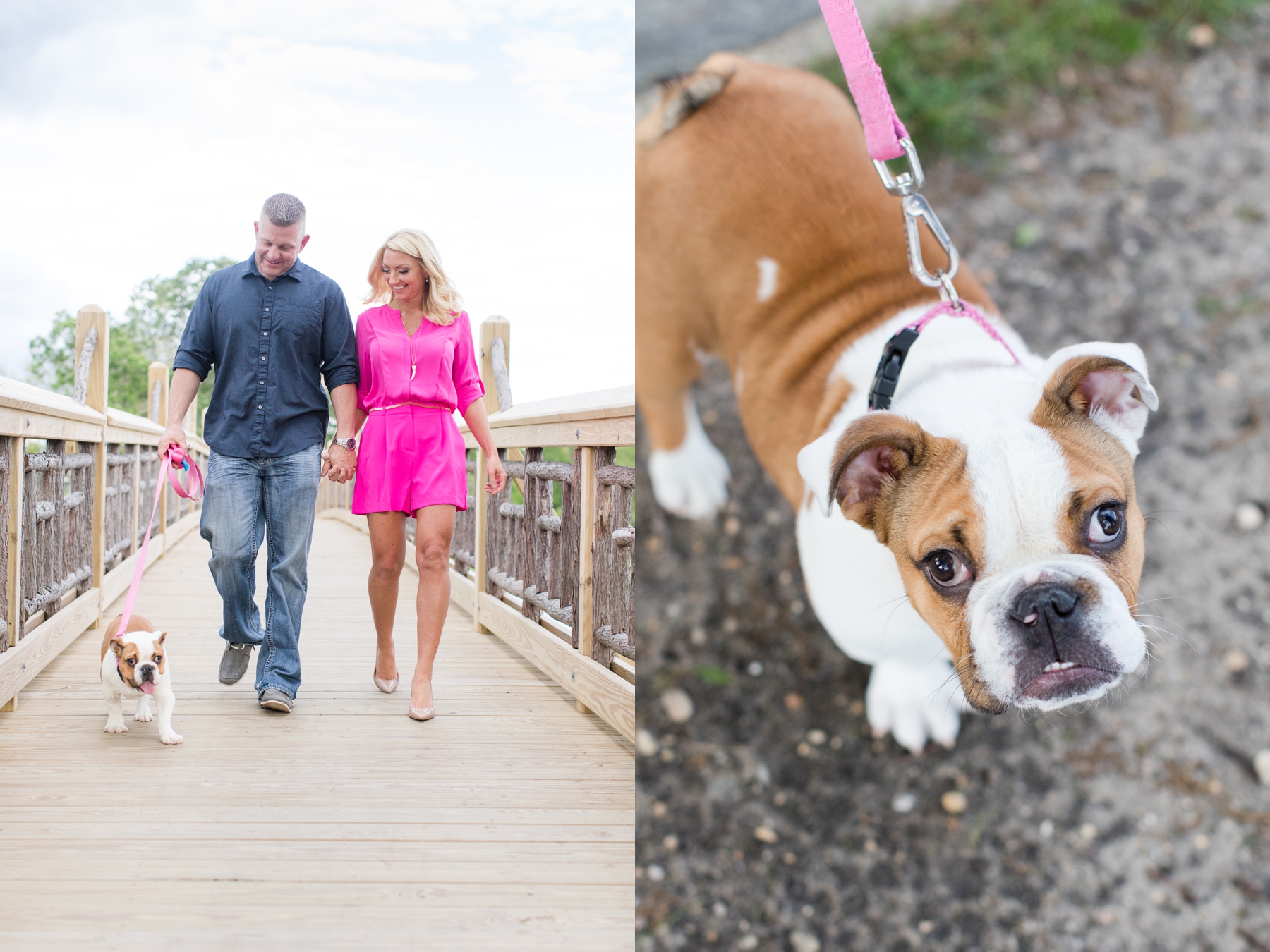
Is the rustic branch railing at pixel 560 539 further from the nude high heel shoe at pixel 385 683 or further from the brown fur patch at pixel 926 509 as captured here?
the brown fur patch at pixel 926 509

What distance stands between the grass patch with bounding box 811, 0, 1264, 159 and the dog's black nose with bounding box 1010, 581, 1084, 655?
156cm

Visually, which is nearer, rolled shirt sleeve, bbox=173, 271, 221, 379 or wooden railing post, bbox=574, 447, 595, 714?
rolled shirt sleeve, bbox=173, 271, 221, 379

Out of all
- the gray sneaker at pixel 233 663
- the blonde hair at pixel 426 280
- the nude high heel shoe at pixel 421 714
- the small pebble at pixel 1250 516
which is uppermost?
the blonde hair at pixel 426 280

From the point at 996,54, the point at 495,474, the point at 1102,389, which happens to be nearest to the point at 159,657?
the point at 495,474

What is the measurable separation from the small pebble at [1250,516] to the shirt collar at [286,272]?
1934mm

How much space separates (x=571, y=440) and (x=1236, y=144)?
1.84 meters

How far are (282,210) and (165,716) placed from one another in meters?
0.81

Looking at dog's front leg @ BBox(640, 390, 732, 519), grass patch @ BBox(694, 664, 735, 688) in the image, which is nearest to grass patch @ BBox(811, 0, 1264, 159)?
dog's front leg @ BBox(640, 390, 732, 519)

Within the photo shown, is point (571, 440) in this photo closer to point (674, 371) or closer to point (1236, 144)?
point (674, 371)

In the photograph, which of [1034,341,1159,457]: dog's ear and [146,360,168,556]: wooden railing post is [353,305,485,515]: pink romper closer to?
[146,360,168,556]: wooden railing post

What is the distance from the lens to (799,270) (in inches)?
56.3

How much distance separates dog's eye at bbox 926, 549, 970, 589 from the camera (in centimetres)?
96

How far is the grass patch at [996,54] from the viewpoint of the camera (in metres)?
2.05

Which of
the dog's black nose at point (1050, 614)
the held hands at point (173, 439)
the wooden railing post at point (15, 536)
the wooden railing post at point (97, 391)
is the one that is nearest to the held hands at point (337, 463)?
the held hands at point (173, 439)
